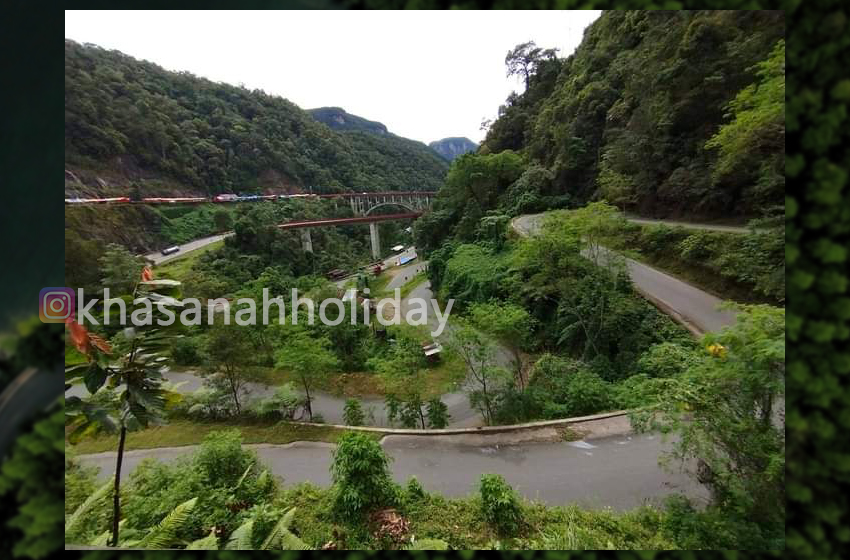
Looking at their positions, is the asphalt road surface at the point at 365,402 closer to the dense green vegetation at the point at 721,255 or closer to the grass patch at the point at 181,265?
the grass patch at the point at 181,265

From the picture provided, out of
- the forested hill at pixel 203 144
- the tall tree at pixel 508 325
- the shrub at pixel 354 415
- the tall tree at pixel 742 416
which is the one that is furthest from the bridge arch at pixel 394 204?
the tall tree at pixel 742 416

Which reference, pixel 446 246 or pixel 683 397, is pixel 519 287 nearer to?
pixel 446 246

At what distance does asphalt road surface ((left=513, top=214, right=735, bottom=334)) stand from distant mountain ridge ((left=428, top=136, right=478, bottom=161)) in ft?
11.5

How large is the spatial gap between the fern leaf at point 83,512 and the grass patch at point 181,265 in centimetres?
248

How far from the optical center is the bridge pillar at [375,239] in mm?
7590

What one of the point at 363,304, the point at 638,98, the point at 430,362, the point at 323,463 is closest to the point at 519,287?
the point at 430,362

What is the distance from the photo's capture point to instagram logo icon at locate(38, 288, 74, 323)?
6.55 ft

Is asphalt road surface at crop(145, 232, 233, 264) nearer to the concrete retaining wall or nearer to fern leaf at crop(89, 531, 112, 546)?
fern leaf at crop(89, 531, 112, 546)

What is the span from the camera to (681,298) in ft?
18.3

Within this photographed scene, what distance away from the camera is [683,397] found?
256 cm

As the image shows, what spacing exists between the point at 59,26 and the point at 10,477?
2.64 m

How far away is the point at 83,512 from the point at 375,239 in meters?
6.08

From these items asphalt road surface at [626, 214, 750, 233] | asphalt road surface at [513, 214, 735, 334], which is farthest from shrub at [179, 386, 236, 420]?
asphalt road surface at [626, 214, 750, 233]

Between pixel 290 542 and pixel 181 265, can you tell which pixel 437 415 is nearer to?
pixel 290 542
